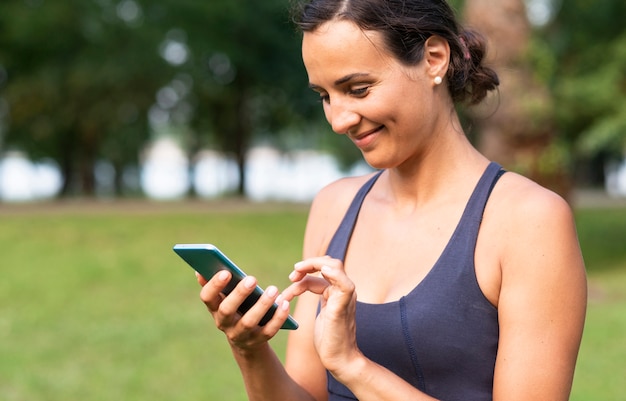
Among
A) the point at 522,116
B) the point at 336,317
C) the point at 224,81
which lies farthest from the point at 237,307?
the point at 224,81

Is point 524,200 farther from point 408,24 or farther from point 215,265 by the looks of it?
point 215,265

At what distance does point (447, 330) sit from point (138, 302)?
30.1 feet

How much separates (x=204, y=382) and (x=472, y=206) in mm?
5804

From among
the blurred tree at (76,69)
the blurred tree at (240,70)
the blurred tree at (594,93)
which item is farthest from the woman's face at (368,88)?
the blurred tree at (76,69)

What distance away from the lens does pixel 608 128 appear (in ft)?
43.9

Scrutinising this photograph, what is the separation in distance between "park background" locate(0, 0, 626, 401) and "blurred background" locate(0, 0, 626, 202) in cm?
4

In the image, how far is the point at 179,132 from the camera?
122 feet

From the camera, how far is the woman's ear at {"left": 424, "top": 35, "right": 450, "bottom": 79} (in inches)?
91.9

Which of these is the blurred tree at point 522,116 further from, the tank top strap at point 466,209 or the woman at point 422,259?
the woman at point 422,259

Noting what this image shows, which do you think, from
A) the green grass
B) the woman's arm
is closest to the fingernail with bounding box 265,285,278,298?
the woman's arm

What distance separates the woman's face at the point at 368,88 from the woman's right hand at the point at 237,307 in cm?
44

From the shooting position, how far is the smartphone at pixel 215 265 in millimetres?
2090

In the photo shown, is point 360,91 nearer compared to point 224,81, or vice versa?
point 360,91

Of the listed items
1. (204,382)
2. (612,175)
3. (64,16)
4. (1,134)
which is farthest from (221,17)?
(612,175)
